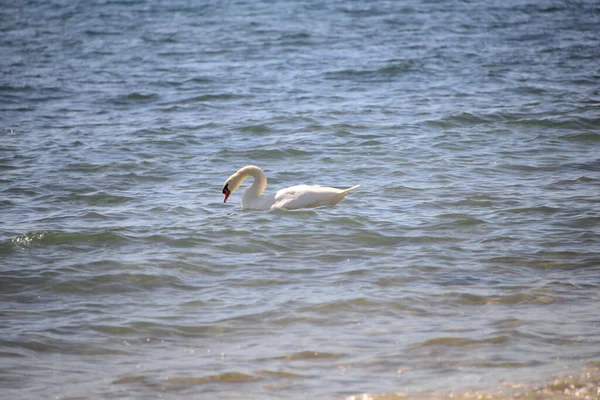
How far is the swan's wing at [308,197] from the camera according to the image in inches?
350

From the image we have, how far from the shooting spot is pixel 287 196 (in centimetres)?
900

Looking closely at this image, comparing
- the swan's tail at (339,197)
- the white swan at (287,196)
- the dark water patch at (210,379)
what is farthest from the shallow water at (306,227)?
the swan's tail at (339,197)

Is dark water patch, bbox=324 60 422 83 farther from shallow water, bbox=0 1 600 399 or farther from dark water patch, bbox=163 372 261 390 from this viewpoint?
dark water patch, bbox=163 372 261 390

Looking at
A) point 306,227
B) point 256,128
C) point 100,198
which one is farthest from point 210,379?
point 256,128

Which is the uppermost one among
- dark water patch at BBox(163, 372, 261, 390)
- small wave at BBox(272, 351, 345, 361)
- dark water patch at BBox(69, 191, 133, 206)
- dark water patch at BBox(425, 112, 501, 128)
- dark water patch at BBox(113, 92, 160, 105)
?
dark water patch at BBox(113, 92, 160, 105)

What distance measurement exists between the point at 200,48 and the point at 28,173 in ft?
37.9

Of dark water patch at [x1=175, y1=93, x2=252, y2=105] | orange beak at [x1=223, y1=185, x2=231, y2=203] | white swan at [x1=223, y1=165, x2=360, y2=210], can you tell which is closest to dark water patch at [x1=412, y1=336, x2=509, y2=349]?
white swan at [x1=223, y1=165, x2=360, y2=210]

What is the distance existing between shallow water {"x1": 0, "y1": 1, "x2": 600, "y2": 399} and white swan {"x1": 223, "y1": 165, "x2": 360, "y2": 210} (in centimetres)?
13

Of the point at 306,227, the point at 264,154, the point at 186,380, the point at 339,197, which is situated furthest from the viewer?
the point at 264,154

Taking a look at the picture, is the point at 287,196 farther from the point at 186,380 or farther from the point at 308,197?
the point at 186,380

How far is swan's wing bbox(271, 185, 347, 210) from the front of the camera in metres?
8.89

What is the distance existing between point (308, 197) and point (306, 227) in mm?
582

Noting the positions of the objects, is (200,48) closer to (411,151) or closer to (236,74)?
(236,74)

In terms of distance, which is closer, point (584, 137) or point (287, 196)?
point (287, 196)
